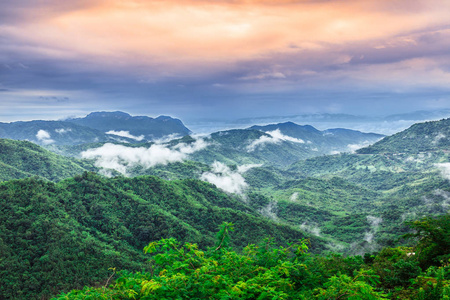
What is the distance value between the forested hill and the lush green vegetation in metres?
100

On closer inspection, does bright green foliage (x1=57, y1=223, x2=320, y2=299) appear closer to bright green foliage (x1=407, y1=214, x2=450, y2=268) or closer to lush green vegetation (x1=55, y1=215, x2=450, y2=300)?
lush green vegetation (x1=55, y1=215, x2=450, y2=300)

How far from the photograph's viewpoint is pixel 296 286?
15086mm

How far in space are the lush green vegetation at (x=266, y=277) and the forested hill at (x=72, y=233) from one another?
100159 millimetres

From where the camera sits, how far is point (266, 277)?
12.6 meters

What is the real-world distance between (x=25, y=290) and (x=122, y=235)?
59.3 meters

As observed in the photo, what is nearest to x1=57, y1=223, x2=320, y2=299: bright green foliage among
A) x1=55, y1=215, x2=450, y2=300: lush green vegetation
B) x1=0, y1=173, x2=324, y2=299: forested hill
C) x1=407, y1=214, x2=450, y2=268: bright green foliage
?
x1=55, y1=215, x2=450, y2=300: lush green vegetation

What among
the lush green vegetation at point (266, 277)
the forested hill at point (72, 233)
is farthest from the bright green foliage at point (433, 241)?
the forested hill at point (72, 233)

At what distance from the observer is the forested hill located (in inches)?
4296

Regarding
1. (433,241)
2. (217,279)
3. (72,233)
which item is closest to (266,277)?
(217,279)

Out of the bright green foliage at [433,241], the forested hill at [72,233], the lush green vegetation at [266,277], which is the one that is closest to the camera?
the lush green vegetation at [266,277]

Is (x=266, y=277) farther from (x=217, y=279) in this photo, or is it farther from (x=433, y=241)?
(x=433, y=241)

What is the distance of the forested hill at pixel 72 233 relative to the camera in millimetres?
109125

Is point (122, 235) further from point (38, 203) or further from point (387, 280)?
point (387, 280)

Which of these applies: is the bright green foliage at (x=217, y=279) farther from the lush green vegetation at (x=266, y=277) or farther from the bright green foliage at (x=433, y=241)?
the bright green foliage at (x=433, y=241)
